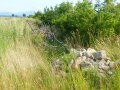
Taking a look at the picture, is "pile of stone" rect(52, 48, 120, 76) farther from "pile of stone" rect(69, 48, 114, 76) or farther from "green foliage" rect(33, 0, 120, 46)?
"green foliage" rect(33, 0, 120, 46)

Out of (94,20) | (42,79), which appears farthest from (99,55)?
(94,20)

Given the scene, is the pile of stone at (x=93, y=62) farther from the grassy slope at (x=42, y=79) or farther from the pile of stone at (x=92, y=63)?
the grassy slope at (x=42, y=79)

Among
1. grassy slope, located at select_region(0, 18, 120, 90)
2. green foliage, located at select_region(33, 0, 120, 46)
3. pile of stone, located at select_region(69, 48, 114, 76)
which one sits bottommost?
grassy slope, located at select_region(0, 18, 120, 90)

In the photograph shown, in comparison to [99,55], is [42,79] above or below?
below

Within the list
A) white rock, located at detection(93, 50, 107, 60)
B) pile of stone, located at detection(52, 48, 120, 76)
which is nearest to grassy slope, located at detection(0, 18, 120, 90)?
pile of stone, located at detection(52, 48, 120, 76)

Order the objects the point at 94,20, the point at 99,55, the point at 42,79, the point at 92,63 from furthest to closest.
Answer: the point at 94,20 < the point at 99,55 < the point at 92,63 < the point at 42,79

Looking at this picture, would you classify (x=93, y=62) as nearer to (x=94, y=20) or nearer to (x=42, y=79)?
(x=42, y=79)

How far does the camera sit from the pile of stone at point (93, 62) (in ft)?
16.5

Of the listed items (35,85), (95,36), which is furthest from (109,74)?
(95,36)

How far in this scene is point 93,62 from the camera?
17.6 ft

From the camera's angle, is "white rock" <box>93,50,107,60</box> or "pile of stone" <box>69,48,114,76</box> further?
"white rock" <box>93,50,107,60</box>

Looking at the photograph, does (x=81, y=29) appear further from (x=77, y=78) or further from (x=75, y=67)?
(x=77, y=78)

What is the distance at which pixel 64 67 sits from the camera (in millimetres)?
5082

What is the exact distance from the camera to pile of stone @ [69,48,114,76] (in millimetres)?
5029
